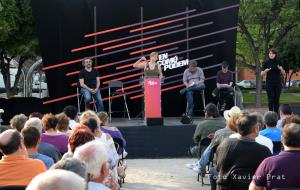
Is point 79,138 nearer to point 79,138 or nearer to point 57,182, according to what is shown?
Result: point 79,138

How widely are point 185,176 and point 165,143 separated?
2009 mm

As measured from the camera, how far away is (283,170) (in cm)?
394

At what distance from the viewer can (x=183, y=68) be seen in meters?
13.1

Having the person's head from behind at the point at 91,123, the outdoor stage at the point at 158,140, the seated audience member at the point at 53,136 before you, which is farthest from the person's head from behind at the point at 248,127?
the outdoor stage at the point at 158,140

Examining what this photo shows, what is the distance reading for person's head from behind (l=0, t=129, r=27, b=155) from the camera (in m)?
3.98

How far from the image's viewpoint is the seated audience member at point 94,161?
3102 millimetres

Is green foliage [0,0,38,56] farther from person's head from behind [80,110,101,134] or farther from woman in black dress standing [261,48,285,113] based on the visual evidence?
person's head from behind [80,110,101,134]

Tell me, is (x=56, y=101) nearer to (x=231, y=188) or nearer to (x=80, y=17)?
(x=80, y=17)

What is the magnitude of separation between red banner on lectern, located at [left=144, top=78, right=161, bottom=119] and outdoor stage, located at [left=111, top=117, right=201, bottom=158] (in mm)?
343

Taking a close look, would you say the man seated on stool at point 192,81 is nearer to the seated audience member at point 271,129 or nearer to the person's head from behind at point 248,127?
the seated audience member at point 271,129

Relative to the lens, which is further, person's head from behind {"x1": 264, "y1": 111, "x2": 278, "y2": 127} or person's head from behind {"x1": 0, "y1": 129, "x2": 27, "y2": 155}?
Result: person's head from behind {"x1": 264, "y1": 111, "x2": 278, "y2": 127}

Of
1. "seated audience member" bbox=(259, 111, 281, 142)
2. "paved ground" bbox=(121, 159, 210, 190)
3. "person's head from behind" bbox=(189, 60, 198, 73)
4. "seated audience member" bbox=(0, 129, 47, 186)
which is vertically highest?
"person's head from behind" bbox=(189, 60, 198, 73)

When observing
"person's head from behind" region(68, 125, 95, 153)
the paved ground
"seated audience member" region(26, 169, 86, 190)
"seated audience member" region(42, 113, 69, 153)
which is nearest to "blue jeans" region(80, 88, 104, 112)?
the paved ground

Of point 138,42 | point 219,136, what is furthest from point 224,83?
point 219,136
